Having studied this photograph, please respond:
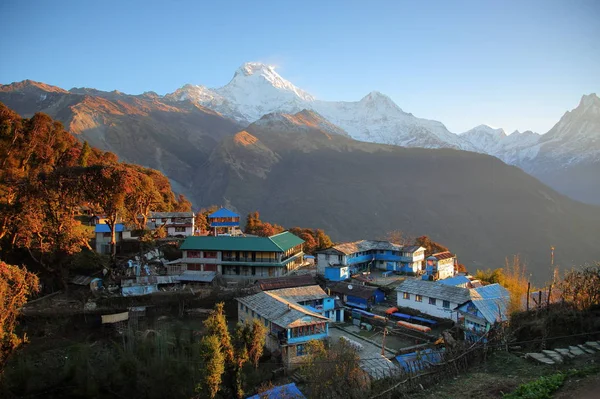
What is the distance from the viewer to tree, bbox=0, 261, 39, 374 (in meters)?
15.3

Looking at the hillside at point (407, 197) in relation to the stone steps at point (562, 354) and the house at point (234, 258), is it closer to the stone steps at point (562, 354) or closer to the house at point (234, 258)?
the house at point (234, 258)

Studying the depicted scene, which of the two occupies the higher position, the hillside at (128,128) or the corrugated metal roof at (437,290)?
the hillside at (128,128)

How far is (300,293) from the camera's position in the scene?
2214 centimetres

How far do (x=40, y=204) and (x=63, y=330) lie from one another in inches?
337

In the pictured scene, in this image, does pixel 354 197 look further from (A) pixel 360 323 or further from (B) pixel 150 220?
(A) pixel 360 323

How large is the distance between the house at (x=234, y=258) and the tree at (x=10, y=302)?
10.3 meters

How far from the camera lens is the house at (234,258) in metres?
27.5

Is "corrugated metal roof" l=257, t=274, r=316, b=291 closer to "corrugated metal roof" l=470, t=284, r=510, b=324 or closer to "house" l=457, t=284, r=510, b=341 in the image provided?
"house" l=457, t=284, r=510, b=341

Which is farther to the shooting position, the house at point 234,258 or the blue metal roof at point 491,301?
the house at point 234,258

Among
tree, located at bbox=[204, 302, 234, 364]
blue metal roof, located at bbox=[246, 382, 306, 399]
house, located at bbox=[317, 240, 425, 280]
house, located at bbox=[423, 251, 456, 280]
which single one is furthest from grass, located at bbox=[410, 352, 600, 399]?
house, located at bbox=[423, 251, 456, 280]

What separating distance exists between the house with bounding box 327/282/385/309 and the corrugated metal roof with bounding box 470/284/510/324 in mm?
6481

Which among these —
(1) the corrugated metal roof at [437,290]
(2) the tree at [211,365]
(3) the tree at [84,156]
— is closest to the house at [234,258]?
(1) the corrugated metal roof at [437,290]

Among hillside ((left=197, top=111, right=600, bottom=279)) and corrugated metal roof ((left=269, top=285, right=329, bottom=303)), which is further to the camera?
hillside ((left=197, top=111, right=600, bottom=279))

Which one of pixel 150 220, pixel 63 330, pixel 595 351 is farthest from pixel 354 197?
pixel 595 351
